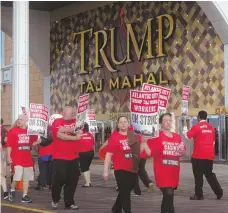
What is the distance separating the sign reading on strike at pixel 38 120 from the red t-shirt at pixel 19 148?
0.63 feet

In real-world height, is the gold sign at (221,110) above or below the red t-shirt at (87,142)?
above

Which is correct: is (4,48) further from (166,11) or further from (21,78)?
(21,78)

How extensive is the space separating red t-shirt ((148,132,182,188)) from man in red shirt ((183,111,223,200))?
3.04 meters

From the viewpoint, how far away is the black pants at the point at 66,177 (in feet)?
31.4

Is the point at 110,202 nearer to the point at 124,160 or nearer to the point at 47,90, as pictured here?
the point at 124,160

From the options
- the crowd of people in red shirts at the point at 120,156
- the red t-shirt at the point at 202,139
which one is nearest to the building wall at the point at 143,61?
the crowd of people in red shirts at the point at 120,156

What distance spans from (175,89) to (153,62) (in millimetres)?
1786

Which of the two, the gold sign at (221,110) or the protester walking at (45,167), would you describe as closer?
the protester walking at (45,167)

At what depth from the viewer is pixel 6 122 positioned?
38188mm

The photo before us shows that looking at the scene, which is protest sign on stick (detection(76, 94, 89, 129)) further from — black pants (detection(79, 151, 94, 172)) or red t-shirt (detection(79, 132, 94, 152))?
black pants (detection(79, 151, 94, 172))

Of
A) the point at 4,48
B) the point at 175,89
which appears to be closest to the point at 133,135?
the point at 175,89

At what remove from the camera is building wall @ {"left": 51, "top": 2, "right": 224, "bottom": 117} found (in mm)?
23625


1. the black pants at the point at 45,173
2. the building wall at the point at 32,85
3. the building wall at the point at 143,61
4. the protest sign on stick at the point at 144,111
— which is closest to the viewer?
the protest sign on stick at the point at 144,111

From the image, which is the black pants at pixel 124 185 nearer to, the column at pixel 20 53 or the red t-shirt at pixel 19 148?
the red t-shirt at pixel 19 148
